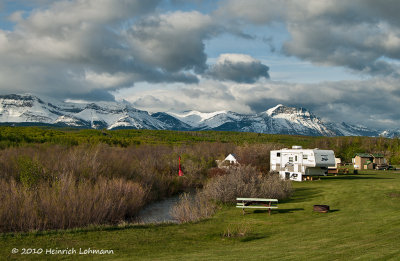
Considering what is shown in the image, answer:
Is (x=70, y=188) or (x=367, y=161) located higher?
(x=367, y=161)

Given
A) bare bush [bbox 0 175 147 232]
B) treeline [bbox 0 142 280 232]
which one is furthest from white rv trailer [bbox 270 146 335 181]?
bare bush [bbox 0 175 147 232]

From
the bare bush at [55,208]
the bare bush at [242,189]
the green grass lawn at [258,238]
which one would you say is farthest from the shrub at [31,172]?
the bare bush at [242,189]

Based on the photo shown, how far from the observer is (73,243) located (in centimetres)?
1410

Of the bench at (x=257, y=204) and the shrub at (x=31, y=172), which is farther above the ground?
the shrub at (x=31, y=172)

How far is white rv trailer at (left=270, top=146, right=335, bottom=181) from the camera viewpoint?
39.9 m

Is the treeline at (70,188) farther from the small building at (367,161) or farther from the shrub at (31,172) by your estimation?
the small building at (367,161)

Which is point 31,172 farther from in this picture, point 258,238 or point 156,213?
point 258,238

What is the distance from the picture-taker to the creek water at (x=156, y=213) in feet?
78.9

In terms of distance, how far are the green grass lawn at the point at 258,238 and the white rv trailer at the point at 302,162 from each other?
17784 millimetres

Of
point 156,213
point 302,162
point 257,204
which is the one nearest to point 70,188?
point 156,213

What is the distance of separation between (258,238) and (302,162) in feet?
90.5

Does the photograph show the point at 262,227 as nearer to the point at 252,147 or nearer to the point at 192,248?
the point at 192,248

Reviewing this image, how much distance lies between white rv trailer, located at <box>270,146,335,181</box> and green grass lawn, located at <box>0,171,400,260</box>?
1778 cm

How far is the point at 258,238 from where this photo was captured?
49.9ft
